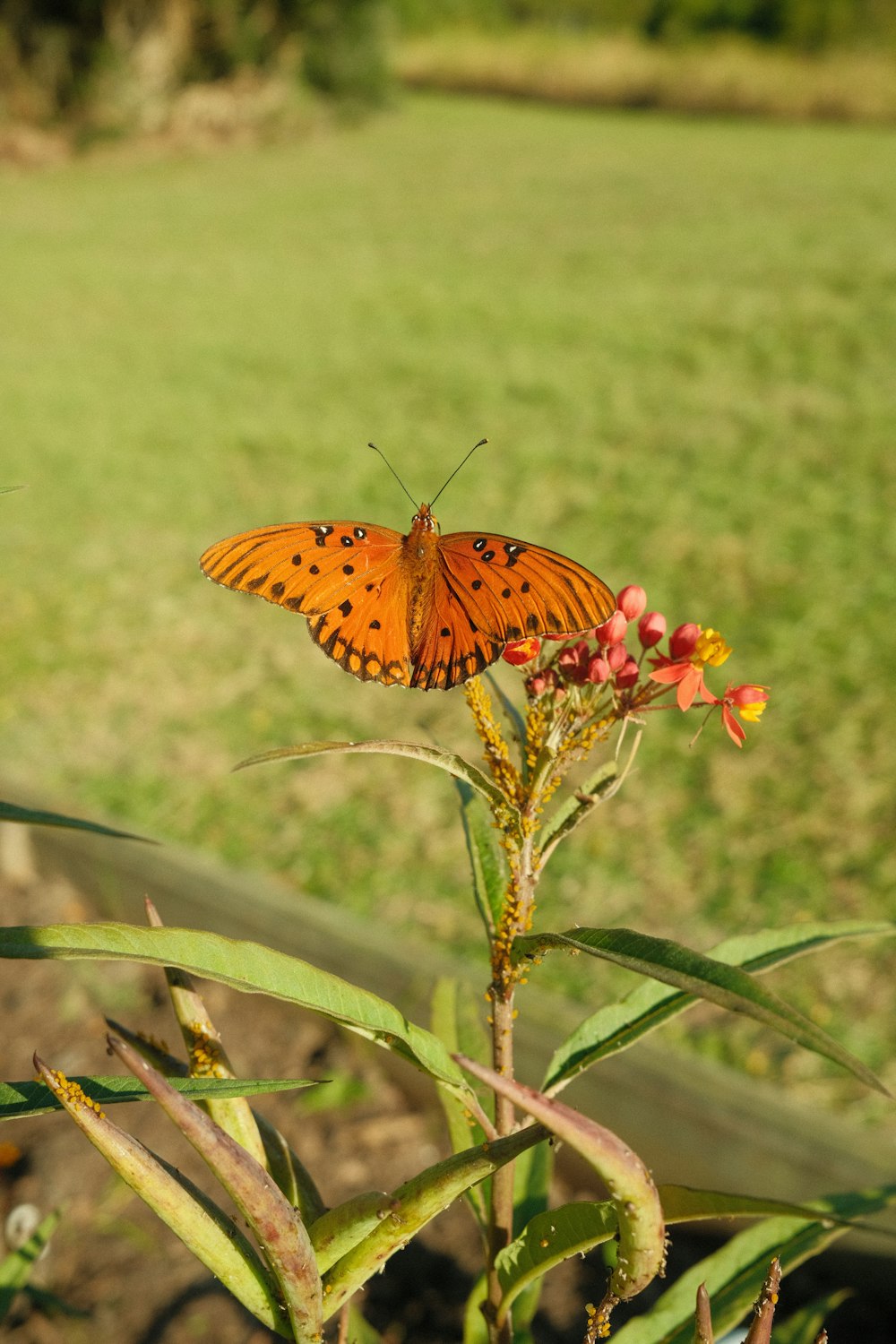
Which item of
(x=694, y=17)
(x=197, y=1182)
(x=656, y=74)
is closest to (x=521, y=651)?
(x=197, y=1182)

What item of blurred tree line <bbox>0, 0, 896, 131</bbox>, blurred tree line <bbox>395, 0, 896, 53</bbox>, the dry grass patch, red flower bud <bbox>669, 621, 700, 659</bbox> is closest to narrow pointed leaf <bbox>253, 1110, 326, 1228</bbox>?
red flower bud <bbox>669, 621, 700, 659</bbox>

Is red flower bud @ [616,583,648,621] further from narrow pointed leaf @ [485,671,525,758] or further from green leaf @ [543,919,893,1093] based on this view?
green leaf @ [543,919,893,1093]

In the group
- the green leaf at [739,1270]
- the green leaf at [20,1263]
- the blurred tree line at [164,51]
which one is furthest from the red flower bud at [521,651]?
the blurred tree line at [164,51]

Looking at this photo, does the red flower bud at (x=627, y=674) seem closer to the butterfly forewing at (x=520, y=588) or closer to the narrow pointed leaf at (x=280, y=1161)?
the butterfly forewing at (x=520, y=588)

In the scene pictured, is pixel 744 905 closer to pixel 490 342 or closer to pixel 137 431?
pixel 137 431

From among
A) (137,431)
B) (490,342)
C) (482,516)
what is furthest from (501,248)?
(482,516)
